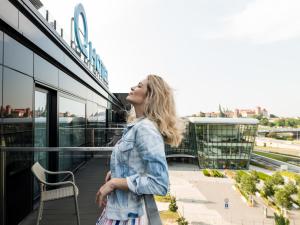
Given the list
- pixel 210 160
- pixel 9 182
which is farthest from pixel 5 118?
pixel 210 160

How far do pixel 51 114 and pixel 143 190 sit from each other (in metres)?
6.96

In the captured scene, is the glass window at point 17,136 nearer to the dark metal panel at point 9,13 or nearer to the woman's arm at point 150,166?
the dark metal panel at point 9,13

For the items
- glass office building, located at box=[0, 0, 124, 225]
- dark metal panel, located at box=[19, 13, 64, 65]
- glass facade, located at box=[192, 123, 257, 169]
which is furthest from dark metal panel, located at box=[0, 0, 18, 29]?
glass facade, located at box=[192, 123, 257, 169]

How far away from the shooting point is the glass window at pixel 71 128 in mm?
7635

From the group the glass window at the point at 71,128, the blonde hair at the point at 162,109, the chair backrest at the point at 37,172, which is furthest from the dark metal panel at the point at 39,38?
the blonde hair at the point at 162,109

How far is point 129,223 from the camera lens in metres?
1.57

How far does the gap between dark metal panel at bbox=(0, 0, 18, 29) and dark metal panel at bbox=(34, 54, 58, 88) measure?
4.59 feet

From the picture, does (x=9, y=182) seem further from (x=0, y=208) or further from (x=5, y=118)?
(x=5, y=118)

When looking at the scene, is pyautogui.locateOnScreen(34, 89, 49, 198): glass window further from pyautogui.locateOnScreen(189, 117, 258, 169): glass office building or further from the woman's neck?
pyautogui.locateOnScreen(189, 117, 258, 169): glass office building

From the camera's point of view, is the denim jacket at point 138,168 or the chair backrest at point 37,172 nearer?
the denim jacket at point 138,168

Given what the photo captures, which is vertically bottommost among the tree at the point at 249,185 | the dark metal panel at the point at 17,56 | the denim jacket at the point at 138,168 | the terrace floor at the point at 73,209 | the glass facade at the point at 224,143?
the tree at the point at 249,185

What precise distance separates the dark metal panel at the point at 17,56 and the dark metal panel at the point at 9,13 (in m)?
0.26

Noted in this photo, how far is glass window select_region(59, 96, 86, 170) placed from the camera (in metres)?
7.63

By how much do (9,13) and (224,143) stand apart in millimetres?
48139
